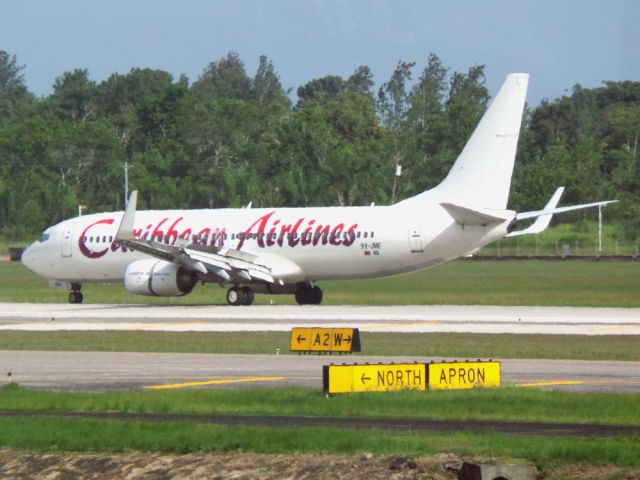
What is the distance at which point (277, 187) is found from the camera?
378 feet

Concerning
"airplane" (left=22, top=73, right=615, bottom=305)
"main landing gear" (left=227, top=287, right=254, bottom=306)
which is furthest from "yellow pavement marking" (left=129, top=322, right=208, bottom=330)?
"main landing gear" (left=227, top=287, right=254, bottom=306)

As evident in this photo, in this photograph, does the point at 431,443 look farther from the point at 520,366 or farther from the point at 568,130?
the point at 568,130

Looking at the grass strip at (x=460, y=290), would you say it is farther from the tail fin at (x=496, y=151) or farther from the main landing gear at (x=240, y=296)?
the tail fin at (x=496, y=151)

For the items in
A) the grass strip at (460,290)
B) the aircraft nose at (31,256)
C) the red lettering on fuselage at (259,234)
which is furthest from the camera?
the aircraft nose at (31,256)

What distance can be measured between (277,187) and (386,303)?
58.6 metres

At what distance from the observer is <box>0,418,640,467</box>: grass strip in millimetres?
17688

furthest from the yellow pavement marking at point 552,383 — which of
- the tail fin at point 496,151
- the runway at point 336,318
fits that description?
the tail fin at point 496,151

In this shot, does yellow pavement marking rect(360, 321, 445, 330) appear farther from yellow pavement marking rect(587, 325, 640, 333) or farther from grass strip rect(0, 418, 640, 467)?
grass strip rect(0, 418, 640, 467)

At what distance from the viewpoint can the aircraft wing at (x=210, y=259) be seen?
55625 mm

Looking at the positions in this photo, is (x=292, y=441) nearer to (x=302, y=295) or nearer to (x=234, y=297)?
(x=234, y=297)

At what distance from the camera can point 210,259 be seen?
186ft

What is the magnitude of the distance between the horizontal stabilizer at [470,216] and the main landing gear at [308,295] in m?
7.85

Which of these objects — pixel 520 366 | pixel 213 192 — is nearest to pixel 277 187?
pixel 213 192

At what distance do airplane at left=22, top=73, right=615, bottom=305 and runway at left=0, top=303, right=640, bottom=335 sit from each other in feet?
5.11
